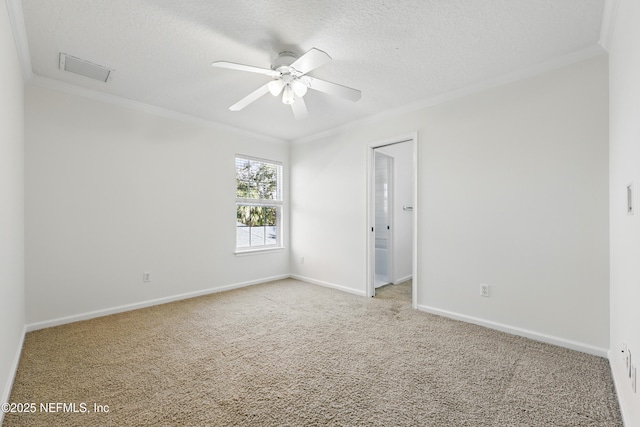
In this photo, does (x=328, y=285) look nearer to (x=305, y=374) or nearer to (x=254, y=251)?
(x=254, y=251)

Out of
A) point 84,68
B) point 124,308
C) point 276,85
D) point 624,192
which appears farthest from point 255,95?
point 124,308

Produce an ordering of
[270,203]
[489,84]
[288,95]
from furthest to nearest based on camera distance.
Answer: [270,203]
[489,84]
[288,95]

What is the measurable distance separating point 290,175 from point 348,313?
2.56 m

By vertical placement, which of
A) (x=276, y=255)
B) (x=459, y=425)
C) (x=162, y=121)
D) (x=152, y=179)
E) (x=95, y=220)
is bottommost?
(x=459, y=425)

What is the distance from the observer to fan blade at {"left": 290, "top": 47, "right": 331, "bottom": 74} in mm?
1864

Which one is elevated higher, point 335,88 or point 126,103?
point 126,103

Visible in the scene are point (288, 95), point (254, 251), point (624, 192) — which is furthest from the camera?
point (254, 251)

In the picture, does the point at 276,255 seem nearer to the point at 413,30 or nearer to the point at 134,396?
the point at 134,396

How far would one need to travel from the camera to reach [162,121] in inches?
139

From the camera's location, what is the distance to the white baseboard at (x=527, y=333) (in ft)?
7.39

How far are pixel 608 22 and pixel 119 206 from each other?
14.5 feet

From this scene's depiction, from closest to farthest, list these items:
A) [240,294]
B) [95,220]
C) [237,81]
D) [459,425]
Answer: [459,425]
[237,81]
[95,220]
[240,294]

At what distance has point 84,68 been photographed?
2553 millimetres

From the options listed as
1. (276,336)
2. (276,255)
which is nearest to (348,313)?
(276,336)
